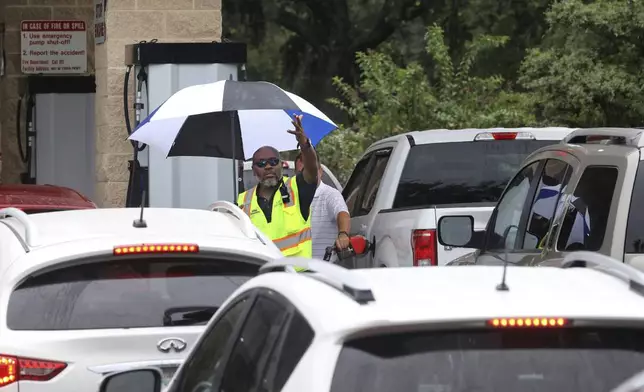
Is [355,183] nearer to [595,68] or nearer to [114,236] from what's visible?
[114,236]

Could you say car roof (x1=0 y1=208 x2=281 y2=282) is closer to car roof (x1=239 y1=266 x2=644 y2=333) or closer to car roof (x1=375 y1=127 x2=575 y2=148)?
car roof (x1=239 y1=266 x2=644 y2=333)

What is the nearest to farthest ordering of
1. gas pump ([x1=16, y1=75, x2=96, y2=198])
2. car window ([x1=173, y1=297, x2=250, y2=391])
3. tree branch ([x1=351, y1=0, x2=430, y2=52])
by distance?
car window ([x1=173, y1=297, x2=250, y2=391])
gas pump ([x1=16, y1=75, x2=96, y2=198])
tree branch ([x1=351, y1=0, x2=430, y2=52])

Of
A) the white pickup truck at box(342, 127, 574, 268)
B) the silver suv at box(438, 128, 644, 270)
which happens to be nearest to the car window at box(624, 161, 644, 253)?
the silver suv at box(438, 128, 644, 270)

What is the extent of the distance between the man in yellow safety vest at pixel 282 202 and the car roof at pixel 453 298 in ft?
16.0

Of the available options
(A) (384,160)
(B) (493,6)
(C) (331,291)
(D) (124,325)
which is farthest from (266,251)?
(B) (493,6)

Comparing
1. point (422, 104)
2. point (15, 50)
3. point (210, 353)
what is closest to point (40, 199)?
point (210, 353)

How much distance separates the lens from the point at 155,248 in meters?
6.06

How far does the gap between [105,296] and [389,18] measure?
101 feet

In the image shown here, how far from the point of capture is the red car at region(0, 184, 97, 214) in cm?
968

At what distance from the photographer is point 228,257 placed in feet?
20.3

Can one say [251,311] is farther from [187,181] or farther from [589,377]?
[187,181]

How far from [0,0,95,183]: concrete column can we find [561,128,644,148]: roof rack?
10.4 m

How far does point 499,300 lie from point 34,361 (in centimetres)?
252

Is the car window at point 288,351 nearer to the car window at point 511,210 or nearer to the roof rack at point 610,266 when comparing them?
the roof rack at point 610,266
